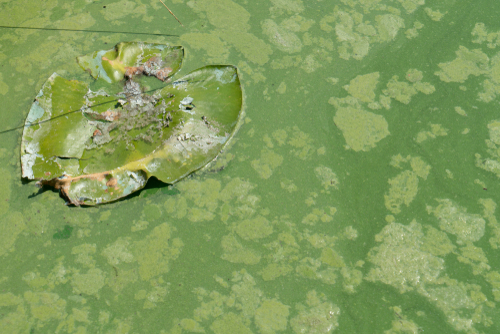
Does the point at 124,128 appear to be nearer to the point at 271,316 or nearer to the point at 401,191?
the point at 271,316

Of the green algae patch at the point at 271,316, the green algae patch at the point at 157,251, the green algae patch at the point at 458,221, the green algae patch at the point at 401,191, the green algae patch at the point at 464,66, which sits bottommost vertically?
the green algae patch at the point at 271,316

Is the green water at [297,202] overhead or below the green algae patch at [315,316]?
overhead

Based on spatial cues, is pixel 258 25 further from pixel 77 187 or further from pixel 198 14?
pixel 77 187

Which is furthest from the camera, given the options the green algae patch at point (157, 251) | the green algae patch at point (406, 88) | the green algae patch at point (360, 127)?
the green algae patch at point (406, 88)

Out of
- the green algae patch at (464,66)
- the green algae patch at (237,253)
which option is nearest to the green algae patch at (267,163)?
the green algae patch at (237,253)

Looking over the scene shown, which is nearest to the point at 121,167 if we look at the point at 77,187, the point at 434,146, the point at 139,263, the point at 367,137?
the point at 77,187

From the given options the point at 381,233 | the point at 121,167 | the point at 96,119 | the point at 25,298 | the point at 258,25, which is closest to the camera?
the point at 25,298

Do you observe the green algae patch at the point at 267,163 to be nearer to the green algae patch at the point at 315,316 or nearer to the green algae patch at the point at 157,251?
the green algae patch at the point at 157,251
